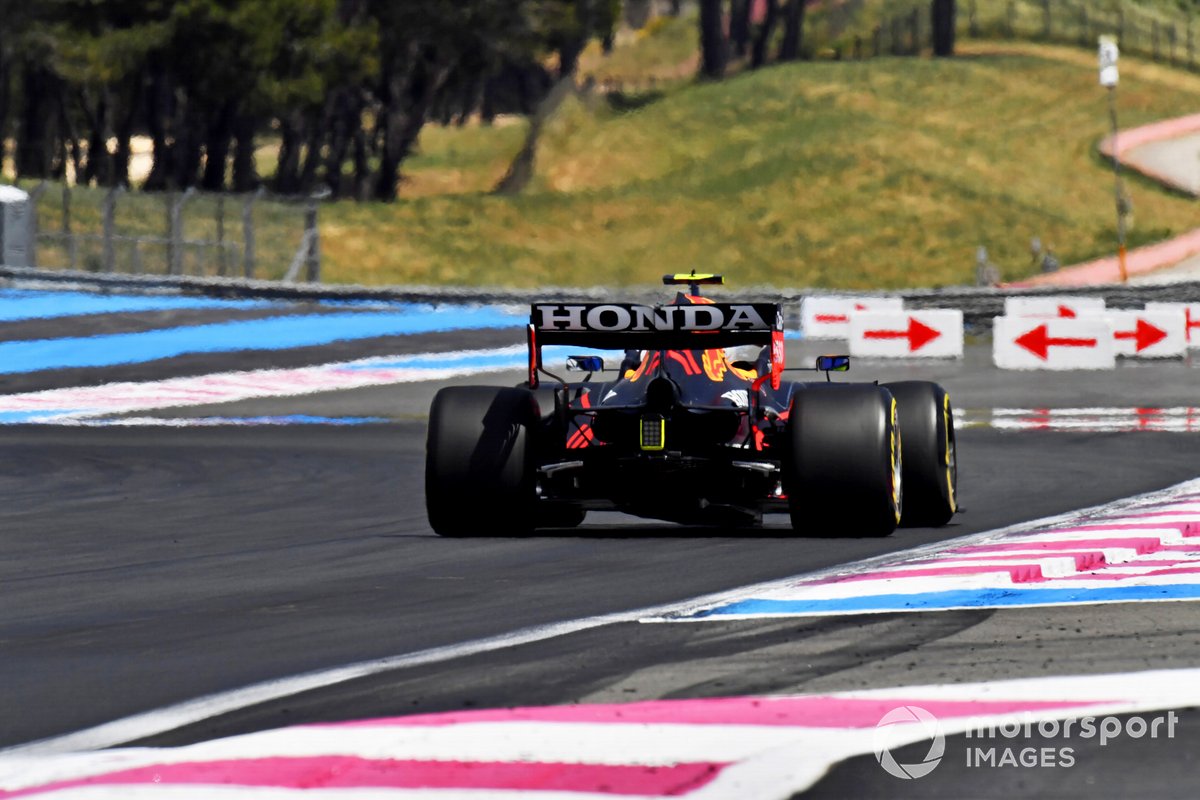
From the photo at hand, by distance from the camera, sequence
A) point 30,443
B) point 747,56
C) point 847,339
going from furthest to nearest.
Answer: point 747,56, point 847,339, point 30,443

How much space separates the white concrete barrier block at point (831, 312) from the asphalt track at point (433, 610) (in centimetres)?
1480

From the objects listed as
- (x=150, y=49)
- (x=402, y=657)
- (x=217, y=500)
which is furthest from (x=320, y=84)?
(x=402, y=657)

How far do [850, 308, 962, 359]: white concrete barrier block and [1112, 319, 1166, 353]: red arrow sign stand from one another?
A: 223 centimetres

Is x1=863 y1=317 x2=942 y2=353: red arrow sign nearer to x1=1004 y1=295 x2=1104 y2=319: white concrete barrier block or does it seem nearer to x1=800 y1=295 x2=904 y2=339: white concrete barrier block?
x1=1004 y1=295 x2=1104 y2=319: white concrete barrier block

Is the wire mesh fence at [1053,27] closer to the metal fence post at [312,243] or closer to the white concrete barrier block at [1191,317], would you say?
the metal fence post at [312,243]

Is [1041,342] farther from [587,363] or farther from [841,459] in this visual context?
[841,459]

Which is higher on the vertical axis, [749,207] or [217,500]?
[749,207]

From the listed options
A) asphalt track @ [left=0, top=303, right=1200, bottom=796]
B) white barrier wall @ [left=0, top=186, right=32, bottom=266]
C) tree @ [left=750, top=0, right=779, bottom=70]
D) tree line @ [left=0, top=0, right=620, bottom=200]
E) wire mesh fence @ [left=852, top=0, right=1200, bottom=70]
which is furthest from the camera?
wire mesh fence @ [left=852, top=0, right=1200, bottom=70]

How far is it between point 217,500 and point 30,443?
18.9 feet

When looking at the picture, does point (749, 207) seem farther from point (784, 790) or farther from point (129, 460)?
point (784, 790)

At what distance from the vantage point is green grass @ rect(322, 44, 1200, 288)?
58.1 metres

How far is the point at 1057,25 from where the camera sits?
80.8 metres

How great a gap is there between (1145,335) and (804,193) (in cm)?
3100

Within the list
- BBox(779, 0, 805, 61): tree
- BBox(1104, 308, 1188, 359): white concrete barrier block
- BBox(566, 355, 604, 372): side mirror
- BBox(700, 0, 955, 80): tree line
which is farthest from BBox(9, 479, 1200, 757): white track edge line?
BBox(779, 0, 805, 61): tree
